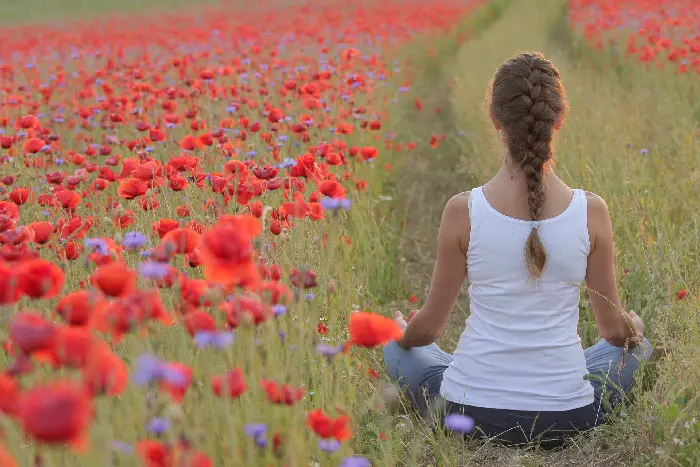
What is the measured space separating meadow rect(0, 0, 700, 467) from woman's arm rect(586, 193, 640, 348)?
12cm

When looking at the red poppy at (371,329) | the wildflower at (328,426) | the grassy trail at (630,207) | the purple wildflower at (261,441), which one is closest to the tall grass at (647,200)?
the grassy trail at (630,207)

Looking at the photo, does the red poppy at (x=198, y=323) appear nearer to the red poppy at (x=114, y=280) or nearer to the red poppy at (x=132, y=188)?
the red poppy at (x=114, y=280)

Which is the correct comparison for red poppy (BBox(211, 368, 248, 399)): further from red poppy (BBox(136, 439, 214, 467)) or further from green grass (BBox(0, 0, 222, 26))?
green grass (BBox(0, 0, 222, 26))

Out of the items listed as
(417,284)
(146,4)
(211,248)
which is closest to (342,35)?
(417,284)

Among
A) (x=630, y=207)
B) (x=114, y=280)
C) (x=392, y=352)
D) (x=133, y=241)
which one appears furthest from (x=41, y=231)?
(x=630, y=207)

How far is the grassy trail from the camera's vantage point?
2.46 meters

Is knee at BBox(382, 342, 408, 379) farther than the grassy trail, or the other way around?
knee at BBox(382, 342, 408, 379)

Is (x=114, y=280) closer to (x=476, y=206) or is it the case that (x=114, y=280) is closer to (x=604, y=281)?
(x=476, y=206)

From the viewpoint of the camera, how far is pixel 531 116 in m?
2.35

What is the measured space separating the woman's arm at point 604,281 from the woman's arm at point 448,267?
358 mm

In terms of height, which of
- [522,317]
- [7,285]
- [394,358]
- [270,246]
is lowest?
[394,358]

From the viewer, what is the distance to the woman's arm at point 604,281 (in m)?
2.46

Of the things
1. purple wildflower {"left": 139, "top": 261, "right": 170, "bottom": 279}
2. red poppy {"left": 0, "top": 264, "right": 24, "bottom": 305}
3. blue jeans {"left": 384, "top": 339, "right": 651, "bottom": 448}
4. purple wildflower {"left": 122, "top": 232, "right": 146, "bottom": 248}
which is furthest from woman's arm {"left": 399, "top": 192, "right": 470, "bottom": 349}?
red poppy {"left": 0, "top": 264, "right": 24, "bottom": 305}

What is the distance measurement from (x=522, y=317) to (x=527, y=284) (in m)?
0.11
